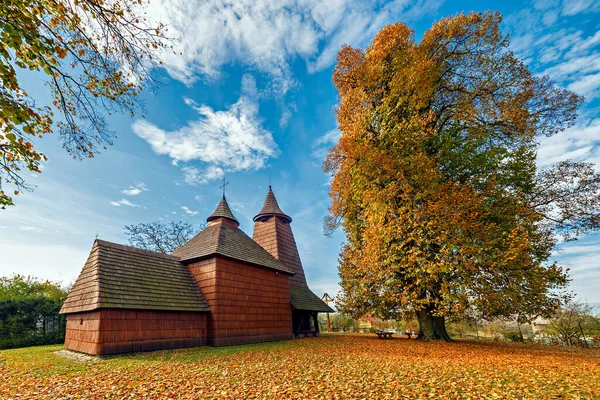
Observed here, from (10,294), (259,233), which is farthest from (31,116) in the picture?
(10,294)

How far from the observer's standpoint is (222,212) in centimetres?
1870

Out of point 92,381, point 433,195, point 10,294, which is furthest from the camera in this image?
point 10,294

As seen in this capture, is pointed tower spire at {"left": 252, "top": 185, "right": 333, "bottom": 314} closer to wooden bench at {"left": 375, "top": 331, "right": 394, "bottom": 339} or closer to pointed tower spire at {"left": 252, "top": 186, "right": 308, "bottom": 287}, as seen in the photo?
pointed tower spire at {"left": 252, "top": 186, "right": 308, "bottom": 287}

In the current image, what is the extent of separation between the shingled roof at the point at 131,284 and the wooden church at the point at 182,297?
0.11 ft

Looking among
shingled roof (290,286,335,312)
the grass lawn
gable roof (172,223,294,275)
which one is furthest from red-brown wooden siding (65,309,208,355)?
shingled roof (290,286,335,312)

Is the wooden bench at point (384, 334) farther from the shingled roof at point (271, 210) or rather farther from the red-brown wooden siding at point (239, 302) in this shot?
the shingled roof at point (271, 210)

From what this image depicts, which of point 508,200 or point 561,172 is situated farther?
point 561,172

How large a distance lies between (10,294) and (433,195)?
31.2m

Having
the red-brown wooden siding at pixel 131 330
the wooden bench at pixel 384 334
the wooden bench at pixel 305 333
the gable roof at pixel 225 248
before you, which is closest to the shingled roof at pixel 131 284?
the red-brown wooden siding at pixel 131 330

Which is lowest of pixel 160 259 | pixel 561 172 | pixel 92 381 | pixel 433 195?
pixel 92 381

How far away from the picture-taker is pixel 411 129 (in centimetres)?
1352

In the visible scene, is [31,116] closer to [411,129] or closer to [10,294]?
[411,129]

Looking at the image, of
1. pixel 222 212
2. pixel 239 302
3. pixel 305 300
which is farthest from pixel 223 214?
pixel 305 300

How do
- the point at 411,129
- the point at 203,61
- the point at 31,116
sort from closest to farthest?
the point at 31,116 → the point at 203,61 → the point at 411,129
